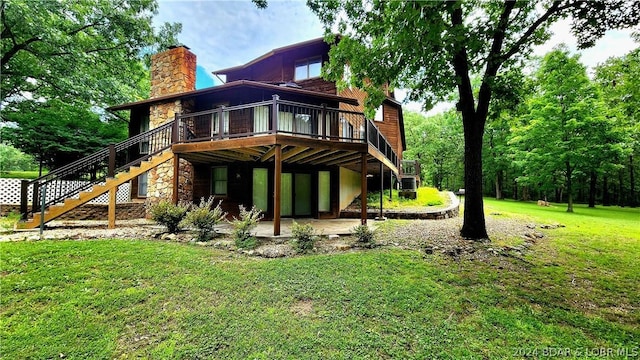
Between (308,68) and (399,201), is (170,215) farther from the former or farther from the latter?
(399,201)

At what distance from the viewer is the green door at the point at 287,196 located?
10695 millimetres

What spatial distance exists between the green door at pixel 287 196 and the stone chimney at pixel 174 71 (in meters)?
6.10

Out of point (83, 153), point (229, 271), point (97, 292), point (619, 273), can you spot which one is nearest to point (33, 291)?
point (97, 292)

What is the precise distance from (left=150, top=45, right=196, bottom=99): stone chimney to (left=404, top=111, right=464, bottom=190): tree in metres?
28.6

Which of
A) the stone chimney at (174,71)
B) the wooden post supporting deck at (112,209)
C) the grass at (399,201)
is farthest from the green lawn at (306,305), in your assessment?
the stone chimney at (174,71)

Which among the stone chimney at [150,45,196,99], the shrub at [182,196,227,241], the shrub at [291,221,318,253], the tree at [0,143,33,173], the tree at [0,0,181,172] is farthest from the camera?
the tree at [0,143,33,173]

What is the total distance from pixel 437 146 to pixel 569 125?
59.0ft

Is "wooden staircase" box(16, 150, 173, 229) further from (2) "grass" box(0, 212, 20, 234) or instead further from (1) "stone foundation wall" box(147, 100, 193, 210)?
(1) "stone foundation wall" box(147, 100, 193, 210)

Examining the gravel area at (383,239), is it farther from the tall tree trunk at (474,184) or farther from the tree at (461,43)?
the tree at (461,43)

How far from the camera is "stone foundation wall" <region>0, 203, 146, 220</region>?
29.7 ft

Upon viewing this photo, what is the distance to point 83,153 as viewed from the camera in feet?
43.9

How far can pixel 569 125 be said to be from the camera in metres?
15.0

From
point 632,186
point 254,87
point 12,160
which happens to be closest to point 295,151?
point 254,87

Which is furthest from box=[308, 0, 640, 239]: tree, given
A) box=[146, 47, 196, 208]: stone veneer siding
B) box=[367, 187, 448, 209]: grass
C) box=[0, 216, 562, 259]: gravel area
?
box=[146, 47, 196, 208]: stone veneer siding
